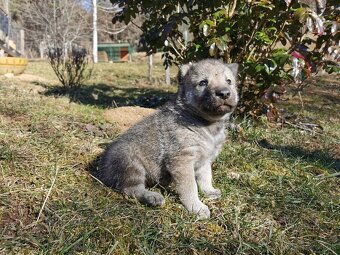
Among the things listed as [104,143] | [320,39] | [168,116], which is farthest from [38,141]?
[320,39]

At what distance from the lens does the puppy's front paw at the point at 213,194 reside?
3582mm

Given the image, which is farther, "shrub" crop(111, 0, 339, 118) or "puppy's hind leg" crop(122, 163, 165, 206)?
"shrub" crop(111, 0, 339, 118)

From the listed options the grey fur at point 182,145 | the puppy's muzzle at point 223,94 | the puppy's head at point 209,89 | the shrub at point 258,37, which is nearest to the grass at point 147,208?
the grey fur at point 182,145

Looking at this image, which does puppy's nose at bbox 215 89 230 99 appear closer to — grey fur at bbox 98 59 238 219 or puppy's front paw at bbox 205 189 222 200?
grey fur at bbox 98 59 238 219

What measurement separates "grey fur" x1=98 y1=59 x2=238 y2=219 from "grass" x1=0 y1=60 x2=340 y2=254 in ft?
0.46

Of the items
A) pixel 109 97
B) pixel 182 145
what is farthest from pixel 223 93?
pixel 109 97

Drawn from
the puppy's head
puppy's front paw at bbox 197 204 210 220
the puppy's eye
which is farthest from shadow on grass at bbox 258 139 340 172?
puppy's front paw at bbox 197 204 210 220

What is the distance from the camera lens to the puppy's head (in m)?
3.51

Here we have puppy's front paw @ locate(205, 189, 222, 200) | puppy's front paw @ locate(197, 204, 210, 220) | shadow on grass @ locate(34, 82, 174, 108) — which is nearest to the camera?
puppy's front paw @ locate(197, 204, 210, 220)

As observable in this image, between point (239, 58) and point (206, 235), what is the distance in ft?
12.3

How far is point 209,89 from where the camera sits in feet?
11.9

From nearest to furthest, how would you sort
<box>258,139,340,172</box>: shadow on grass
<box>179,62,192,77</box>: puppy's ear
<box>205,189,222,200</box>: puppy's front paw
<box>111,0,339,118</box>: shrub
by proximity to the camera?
<box>205,189,222,200</box>: puppy's front paw < <box>179,62,192,77</box>: puppy's ear < <box>258,139,340,172</box>: shadow on grass < <box>111,0,339,118</box>: shrub

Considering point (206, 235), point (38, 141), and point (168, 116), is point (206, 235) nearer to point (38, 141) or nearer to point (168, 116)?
point (168, 116)

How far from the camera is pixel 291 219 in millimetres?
3201
